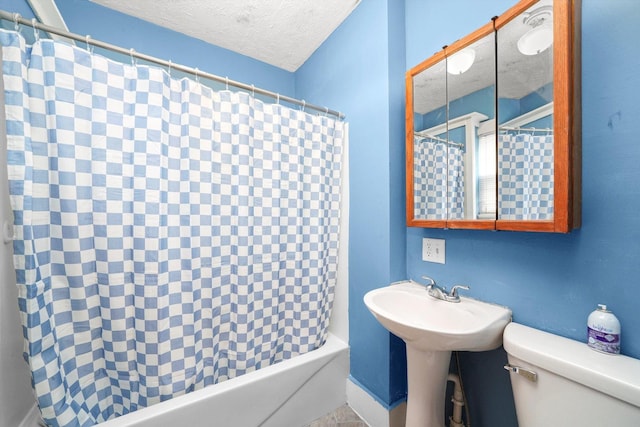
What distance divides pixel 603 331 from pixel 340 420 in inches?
50.9

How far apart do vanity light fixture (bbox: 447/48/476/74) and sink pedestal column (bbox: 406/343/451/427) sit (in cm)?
121

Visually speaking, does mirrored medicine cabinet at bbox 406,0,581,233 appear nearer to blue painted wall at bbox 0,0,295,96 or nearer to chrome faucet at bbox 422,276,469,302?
chrome faucet at bbox 422,276,469,302

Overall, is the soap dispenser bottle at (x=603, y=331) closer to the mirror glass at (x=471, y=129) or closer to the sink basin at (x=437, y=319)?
the sink basin at (x=437, y=319)

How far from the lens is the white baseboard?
1249 millimetres

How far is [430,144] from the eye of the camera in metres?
1.19

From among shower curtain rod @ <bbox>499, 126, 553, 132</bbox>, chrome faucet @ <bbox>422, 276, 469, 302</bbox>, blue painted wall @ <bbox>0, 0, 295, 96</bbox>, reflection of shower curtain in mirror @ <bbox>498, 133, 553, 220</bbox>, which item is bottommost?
chrome faucet @ <bbox>422, 276, 469, 302</bbox>

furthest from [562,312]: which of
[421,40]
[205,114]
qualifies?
[205,114]

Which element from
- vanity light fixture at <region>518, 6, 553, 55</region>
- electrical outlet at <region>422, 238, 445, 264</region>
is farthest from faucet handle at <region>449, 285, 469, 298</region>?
vanity light fixture at <region>518, 6, 553, 55</region>

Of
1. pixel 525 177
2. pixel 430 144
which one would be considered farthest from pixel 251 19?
pixel 525 177

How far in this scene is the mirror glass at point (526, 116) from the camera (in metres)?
0.79

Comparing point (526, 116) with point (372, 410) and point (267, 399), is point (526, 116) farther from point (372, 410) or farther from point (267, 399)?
point (267, 399)

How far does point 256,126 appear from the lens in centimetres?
130

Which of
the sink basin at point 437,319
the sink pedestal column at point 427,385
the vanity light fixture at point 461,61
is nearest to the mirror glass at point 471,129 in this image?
the vanity light fixture at point 461,61

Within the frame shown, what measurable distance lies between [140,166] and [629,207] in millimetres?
1695
